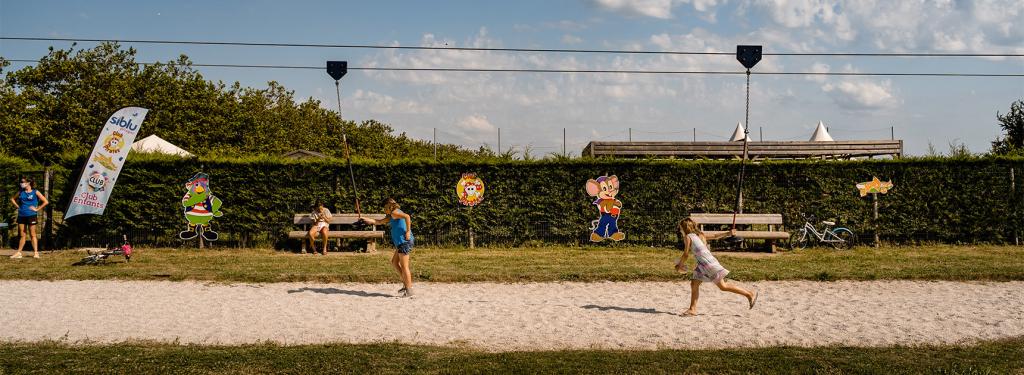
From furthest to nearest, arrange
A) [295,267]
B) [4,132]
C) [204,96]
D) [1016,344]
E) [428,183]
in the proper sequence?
1. [204,96]
2. [4,132]
3. [428,183]
4. [295,267]
5. [1016,344]

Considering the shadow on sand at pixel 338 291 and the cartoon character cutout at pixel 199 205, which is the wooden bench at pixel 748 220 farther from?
the cartoon character cutout at pixel 199 205

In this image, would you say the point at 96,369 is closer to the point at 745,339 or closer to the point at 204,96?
the point at 745,339

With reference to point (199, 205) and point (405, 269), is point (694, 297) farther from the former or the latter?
point (199, 205)

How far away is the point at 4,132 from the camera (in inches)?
1347

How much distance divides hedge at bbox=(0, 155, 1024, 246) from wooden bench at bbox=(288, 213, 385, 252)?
0.43 m

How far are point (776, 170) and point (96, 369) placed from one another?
15.1 meters

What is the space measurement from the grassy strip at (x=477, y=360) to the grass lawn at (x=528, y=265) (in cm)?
525

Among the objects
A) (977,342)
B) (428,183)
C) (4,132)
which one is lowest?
(977,342)

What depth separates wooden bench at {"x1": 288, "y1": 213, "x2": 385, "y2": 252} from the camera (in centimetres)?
1694

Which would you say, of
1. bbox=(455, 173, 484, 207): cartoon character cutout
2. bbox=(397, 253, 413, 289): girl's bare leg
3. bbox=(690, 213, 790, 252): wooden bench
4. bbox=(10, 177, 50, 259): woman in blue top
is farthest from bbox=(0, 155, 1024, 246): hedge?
bbox=(397, 253, 413, 289): girl's bare leg

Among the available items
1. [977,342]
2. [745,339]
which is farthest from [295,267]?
[977,342]

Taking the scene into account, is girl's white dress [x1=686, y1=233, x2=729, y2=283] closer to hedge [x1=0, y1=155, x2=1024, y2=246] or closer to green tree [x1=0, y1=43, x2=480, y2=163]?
hedge [x1=0, y1=155, x2=1024, y2=246]

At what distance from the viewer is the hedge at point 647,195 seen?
17828 millimetres

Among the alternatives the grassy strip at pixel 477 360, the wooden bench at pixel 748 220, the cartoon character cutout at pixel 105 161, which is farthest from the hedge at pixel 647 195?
the grassy strip at pixel 477 360
